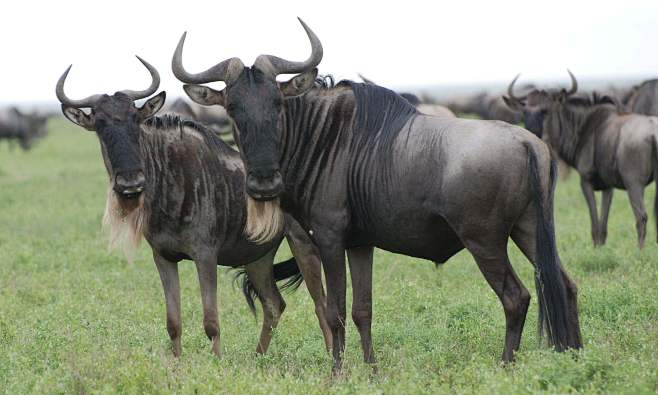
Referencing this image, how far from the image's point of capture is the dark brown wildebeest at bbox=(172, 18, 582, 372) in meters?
5.27

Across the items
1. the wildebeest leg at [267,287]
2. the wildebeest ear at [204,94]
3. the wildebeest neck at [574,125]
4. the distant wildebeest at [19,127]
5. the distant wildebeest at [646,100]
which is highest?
the wildebeest ear at [204,94]

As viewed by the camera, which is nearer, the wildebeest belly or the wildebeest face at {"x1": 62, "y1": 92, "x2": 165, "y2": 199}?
the wildebeest belly

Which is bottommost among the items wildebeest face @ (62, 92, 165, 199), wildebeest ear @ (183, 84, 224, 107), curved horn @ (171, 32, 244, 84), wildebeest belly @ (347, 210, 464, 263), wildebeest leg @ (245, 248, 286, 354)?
wildebeest leg @ (245, 248, 286, 354)

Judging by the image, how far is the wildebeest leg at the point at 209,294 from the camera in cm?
631

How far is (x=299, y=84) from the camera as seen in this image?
568 cm

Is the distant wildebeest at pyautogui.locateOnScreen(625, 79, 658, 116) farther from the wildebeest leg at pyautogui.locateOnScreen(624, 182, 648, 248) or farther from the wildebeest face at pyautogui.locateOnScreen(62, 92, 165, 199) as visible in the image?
the wildebeest face at pyautogui.locateOnScreen(62, 92, 165, 199)

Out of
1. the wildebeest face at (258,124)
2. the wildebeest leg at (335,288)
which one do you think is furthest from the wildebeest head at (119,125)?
the wildebeest leg at (335,288)

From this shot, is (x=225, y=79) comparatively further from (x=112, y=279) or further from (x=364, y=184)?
(x=112, y=279)

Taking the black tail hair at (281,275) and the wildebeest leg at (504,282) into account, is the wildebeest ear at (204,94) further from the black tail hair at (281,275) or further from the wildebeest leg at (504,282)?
the black tail hair at (281,275)

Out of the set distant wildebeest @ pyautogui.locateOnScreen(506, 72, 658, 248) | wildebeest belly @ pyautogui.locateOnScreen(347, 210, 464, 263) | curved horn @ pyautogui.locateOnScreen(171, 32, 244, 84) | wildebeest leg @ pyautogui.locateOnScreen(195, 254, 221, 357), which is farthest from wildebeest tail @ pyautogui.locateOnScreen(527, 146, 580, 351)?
distant wildebeest @ pyautogui.locateOnScreen(506, 72, 658, 248)

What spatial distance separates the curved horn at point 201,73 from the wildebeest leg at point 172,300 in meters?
1.49

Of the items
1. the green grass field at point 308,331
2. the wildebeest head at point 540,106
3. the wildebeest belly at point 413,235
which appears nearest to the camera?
the green grass field at point 308,331

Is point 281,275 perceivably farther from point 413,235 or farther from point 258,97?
point 258,97

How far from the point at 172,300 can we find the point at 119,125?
1.27 meters
